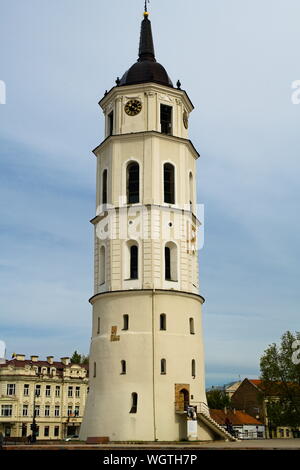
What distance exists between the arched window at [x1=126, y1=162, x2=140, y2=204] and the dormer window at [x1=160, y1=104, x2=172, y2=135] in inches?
146

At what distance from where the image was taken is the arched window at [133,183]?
4266 centimetres

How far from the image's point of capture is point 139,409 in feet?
122

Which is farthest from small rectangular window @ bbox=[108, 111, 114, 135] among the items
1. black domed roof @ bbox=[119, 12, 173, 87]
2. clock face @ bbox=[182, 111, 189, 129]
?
clock face @ bbox=[182, 111, 189, 129]

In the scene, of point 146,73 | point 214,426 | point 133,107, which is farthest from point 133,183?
point 214,426

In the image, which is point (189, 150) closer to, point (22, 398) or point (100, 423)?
point (100, 423)

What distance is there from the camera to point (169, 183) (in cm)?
4359

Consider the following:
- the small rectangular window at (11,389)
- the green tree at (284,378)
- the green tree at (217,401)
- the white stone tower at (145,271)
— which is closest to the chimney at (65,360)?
the small rectangular window at (11,389)

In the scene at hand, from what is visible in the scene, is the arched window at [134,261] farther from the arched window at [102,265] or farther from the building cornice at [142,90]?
the building cornice at [142,90]

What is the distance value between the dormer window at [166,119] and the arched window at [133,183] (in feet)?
12.2

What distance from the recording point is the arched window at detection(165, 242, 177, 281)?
41031 mm

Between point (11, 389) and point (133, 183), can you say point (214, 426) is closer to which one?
point (133, 183)

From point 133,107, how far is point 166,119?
259 cm

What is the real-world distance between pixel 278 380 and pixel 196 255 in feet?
50.7
